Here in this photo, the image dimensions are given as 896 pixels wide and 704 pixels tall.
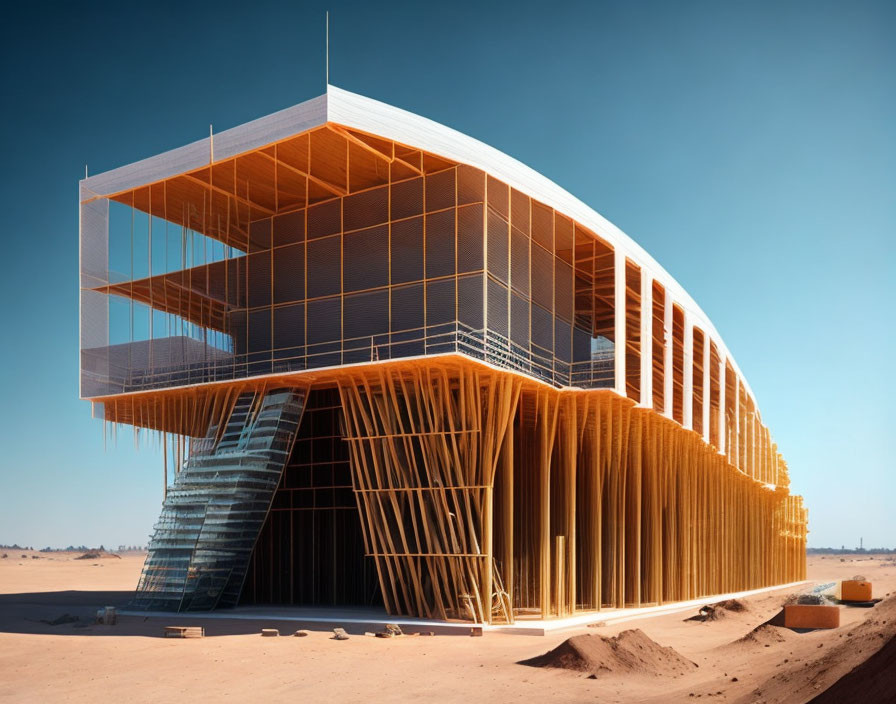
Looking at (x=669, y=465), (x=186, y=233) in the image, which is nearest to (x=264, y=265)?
(x=186, y=233)

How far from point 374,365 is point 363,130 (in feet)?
21.2

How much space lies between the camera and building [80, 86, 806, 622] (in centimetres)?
2736

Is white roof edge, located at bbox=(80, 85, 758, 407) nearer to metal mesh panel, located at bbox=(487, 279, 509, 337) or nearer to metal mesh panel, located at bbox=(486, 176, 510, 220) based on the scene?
metal mesh panel, located at bbox=(486, 176, 510, 220)

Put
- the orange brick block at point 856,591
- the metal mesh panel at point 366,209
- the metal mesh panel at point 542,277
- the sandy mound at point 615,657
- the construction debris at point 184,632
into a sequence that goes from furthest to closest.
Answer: the orange brick block at point 856,591 → the metal mesh panel at point 542,277 → the metal mesh panel at point 366,209 → the construction debris at point 184,632 → the sandy mound at point 615,657

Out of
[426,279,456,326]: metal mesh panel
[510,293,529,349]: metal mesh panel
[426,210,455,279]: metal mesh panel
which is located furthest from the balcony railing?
[426,210,455,279]: metal mesh panel

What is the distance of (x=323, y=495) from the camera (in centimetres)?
3712

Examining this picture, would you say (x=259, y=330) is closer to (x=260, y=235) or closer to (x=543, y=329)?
(x=260, y=235)

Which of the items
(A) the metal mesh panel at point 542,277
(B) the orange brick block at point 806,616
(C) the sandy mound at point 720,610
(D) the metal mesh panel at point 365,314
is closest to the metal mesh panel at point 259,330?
(D) the metal mesh panel at point 365,314

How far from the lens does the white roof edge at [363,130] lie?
2606 cm

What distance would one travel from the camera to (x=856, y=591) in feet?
123

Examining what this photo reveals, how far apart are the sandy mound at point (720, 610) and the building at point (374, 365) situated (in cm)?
377

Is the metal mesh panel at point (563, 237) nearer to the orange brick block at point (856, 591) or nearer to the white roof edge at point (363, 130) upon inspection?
the white roof edge at point (363, 130)

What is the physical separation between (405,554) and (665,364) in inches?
590

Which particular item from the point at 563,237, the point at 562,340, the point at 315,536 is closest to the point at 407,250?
the point at 563,237
